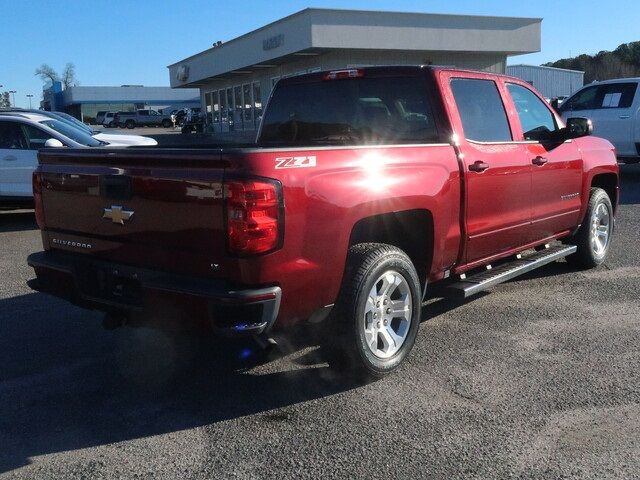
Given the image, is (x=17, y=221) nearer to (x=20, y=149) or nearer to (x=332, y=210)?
(x=20, y=149)

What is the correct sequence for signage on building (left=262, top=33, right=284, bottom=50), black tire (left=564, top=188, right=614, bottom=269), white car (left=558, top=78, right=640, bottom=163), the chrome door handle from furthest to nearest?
signage on building (left=262, top=33, right=284, bottom=50) < white car (left=558, top=78, right=640, bottom=163) < black tire (left=564, top=188, right=614, bottom=269) < the chrome door handle

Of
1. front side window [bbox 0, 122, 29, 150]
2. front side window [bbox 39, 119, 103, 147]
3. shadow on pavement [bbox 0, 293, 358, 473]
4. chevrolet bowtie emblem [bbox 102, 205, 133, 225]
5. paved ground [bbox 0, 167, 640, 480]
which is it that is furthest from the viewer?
front side window [bbox 39, 119, 103, 147]

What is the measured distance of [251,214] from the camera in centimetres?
351

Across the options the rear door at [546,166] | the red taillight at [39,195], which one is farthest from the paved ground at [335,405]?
the red taillight at [39,195]

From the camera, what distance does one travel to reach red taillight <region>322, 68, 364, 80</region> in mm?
5391

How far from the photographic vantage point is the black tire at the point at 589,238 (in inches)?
271

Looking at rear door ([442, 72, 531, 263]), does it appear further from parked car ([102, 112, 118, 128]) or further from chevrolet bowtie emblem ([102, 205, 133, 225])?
parked car ([102, 112, 118, 128])

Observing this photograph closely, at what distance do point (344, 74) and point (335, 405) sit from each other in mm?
2668

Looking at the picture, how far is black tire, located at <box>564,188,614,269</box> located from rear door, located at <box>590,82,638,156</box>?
8.04m

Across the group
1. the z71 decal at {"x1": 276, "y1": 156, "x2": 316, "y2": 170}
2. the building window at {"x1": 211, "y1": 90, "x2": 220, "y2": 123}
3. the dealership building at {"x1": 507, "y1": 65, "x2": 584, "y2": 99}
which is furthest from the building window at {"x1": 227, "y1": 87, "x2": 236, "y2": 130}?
the z71 decal at {"x1": 276, "y1": 156, "x2": 316, "y2": 170}

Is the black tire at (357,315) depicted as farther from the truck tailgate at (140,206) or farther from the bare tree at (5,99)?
the bare tree at (5,99)

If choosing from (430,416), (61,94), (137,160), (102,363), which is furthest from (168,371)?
(61,94)

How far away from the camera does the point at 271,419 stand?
3.87 meters

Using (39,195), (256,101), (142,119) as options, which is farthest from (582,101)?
(142,119)
